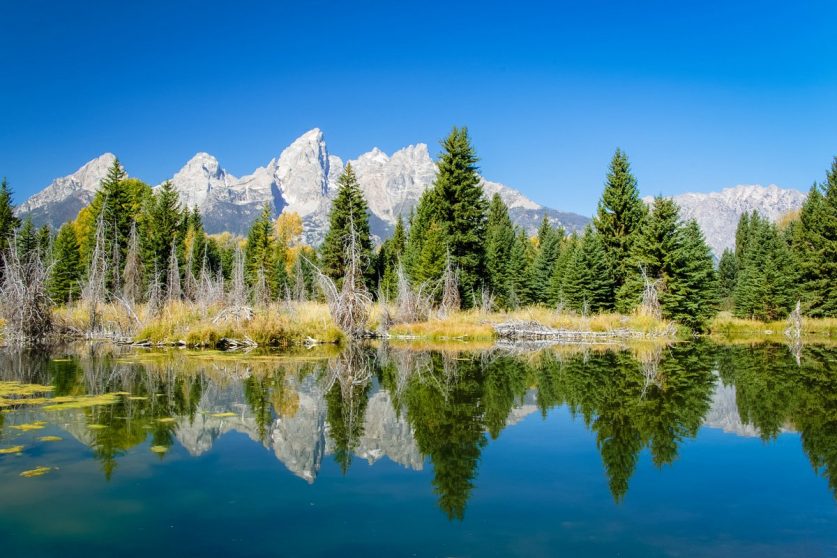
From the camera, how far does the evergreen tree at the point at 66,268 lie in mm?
47062

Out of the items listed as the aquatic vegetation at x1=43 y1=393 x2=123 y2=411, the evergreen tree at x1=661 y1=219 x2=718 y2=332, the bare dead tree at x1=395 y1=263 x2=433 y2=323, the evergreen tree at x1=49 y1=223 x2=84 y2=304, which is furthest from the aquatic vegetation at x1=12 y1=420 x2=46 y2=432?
the evergreen tree at x1=49 y1=223 x2=84 y2=304

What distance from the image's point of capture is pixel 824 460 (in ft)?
24.2

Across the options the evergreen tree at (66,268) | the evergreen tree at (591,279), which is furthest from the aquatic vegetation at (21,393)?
the evergreen tree at (66,268)

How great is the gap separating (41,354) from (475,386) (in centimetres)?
1473

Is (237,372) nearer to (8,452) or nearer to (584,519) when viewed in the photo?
(8,452)

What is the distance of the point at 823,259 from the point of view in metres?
38.0

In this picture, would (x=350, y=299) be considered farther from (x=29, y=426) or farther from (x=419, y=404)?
(x=29, y=426)

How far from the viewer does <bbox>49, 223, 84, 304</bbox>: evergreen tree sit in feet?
154

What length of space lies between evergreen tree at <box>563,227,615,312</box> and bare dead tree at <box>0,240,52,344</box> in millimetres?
27225

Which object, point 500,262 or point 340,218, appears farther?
point 500,262

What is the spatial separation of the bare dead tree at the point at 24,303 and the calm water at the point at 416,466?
10937mm

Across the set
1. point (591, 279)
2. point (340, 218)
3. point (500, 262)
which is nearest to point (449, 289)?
point (591, 279)

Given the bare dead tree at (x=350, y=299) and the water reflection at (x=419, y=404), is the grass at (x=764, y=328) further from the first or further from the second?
the bare dead tree at (x=350, y=299)

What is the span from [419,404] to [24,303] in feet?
64.2
